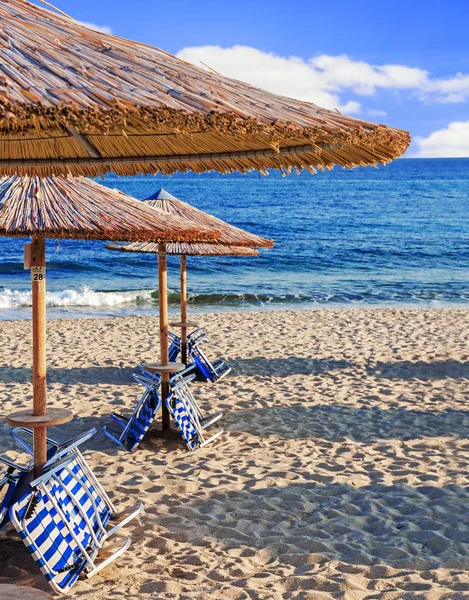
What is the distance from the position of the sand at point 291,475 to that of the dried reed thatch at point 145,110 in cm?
213

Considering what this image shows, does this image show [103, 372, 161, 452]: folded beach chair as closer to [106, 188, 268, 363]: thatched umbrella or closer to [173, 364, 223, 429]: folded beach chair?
[173, 364, 223, 429]: folded beach chair

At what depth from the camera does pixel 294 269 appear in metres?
24.9

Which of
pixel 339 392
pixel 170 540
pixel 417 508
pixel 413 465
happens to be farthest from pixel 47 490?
pixel 339 392

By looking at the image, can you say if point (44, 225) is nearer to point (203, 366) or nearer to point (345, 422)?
point (345, 422)

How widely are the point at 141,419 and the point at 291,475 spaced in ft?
4.63

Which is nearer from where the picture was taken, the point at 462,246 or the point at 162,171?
the point at 162,171

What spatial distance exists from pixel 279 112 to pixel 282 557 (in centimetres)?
253

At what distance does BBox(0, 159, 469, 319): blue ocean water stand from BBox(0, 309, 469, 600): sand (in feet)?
25.6

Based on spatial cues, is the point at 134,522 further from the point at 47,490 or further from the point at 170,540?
the point at 47,490

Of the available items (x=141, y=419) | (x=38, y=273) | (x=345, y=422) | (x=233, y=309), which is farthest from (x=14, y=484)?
(x=233, y=309)

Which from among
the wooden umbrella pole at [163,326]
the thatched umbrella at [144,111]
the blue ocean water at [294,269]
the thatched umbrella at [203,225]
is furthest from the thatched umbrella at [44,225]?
the blue ocean water at [294,269]

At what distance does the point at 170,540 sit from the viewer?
13.6 feet

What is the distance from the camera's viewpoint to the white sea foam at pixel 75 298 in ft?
58.0

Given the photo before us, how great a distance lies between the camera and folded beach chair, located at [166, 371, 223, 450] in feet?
19.0
